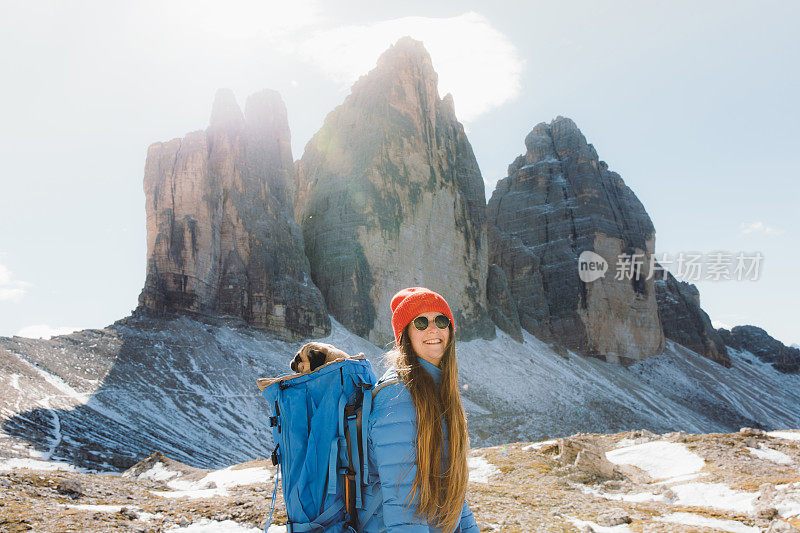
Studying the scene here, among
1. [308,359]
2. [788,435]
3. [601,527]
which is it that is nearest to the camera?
[308,359]

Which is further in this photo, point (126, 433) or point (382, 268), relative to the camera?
point (382, 268)

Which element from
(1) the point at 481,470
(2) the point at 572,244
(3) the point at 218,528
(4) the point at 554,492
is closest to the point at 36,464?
(1) the point at 481,470

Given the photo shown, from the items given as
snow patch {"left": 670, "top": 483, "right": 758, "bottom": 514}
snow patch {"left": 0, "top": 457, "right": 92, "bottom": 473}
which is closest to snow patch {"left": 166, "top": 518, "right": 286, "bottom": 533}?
snow patch {"left": 670, "top": 483, "right": 758, "bottom": 514}

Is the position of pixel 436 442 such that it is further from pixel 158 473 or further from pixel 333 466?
pixel 158 473

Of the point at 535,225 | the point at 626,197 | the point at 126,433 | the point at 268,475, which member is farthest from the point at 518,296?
the point at 268,475

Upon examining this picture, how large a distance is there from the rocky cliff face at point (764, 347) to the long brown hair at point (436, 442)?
374 ft

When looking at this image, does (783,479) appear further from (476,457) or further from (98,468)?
(98,468)

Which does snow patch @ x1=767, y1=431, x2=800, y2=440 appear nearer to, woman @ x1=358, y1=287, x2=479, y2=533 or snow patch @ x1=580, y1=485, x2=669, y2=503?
→ snow patch @ x1=580, y1=485, x2=669, y2=503

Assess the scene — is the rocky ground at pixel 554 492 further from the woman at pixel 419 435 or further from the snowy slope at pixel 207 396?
the woman at pixel 419 435

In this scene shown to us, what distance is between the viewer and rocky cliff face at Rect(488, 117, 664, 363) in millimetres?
72812

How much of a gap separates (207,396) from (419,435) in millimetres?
30043

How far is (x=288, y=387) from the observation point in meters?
3.49

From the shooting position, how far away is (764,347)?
334 ft

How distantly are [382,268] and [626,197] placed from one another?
49179 millimetres
